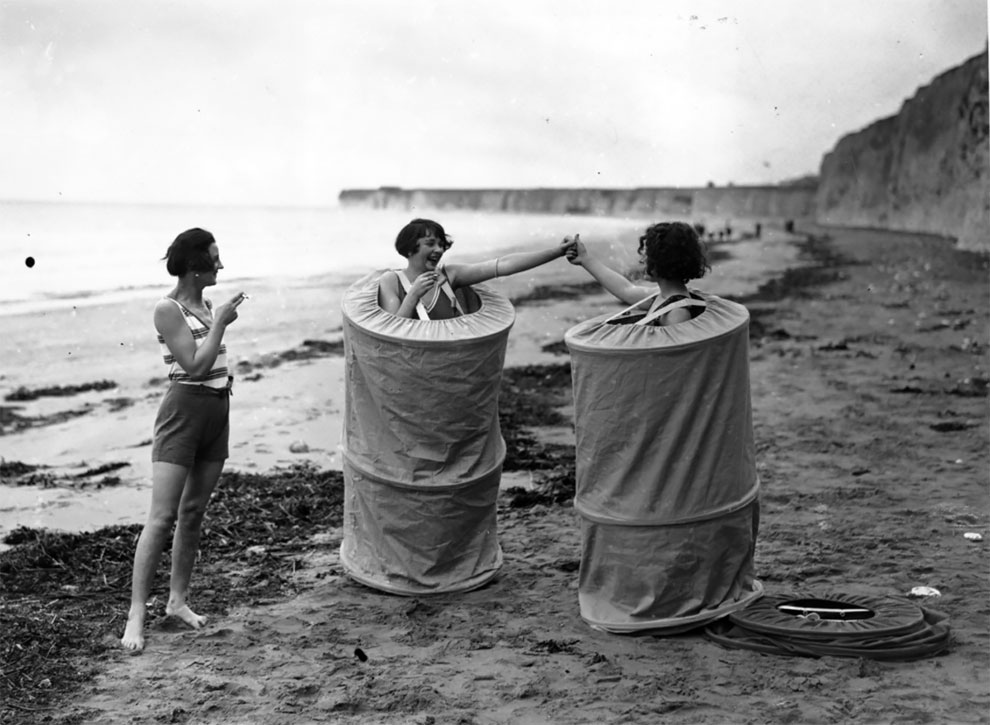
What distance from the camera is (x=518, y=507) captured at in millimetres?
5223

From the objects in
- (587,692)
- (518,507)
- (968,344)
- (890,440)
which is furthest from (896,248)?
(587,692)

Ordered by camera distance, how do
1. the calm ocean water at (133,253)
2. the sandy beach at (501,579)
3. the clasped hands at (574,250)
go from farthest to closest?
the calm ocean water at (133,253)
the clasped hands at (574,250)
the sandy beach at (501,579)

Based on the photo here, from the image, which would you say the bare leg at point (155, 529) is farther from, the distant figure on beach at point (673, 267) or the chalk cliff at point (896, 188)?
the chalk cliff at point (896, 188)

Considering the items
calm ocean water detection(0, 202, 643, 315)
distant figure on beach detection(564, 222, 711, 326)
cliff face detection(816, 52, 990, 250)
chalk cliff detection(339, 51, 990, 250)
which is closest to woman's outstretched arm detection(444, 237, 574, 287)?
distant figure on beach detection(564, 222, 711, 326)

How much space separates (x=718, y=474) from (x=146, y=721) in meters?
2.02

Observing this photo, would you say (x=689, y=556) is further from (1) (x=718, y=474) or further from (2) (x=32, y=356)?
(2) (x=32, y=356)

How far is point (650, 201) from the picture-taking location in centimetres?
10231

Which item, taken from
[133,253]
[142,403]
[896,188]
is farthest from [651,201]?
[142,403]

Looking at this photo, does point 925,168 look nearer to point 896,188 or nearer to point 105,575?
point 896,188

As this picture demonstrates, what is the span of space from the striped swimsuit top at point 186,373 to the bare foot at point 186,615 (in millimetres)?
848

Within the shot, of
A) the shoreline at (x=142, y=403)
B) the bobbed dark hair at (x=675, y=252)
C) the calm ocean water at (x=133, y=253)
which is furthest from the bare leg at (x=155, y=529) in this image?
the calm ocean water at (x=133, y=253)

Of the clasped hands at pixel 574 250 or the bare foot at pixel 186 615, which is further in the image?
the clasped hands at pixel 574 250

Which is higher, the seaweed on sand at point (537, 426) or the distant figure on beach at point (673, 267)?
the distant figure on beach at point (673, 267)

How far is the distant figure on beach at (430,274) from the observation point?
4023 millimetres
